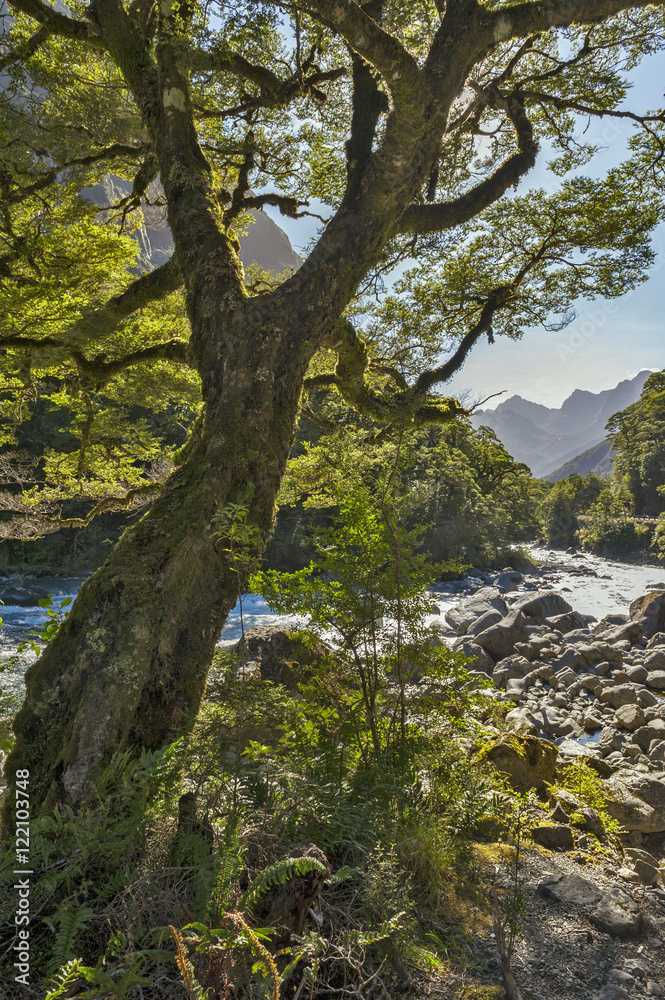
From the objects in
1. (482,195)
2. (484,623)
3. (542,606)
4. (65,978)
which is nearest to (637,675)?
(484,623)

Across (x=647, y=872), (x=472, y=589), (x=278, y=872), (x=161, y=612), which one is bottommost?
(x=472, y=589)

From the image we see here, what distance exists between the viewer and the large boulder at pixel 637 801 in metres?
4.04

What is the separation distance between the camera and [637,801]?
13.7ft

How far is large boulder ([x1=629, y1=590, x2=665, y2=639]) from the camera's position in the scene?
10.8 m

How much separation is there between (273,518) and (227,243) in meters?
2.37

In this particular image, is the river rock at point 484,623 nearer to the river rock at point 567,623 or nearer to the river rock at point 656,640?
the river rock at point 567,623

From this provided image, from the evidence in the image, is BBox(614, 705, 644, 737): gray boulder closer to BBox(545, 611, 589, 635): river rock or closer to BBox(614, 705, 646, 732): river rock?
BBox(614, 705, 646, 732): river rock

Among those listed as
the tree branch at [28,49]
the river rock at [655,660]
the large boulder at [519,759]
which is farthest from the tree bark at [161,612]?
the river rock at [655,660]

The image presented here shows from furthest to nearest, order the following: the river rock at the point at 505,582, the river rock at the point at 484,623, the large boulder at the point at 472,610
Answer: the river rock at the point at 505,582, the large boulder at the point at 472,610, the river rock at the point at 484,623

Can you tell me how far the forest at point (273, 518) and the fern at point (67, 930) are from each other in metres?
0.02

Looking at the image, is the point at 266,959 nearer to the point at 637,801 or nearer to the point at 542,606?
the point at 637,801

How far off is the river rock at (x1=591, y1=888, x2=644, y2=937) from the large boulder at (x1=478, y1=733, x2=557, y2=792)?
117 cm

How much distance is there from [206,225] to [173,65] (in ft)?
4.66

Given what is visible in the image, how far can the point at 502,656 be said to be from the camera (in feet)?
Result: 34.2
